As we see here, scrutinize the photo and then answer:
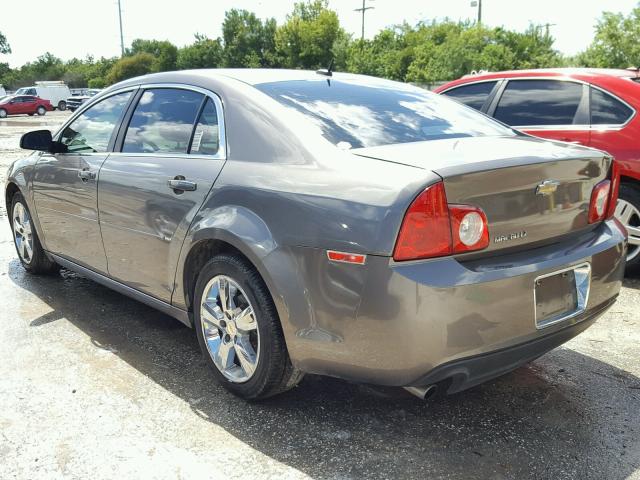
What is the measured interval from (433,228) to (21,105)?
49.3 m

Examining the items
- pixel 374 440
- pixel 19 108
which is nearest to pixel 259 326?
pixel 374 440

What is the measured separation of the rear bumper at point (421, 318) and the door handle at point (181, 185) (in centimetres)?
85

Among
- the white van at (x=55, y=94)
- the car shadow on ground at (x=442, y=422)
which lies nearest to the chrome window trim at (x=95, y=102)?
the car shadow on ground at (x=442, y=422)

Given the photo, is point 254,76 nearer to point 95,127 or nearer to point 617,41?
point 95,127

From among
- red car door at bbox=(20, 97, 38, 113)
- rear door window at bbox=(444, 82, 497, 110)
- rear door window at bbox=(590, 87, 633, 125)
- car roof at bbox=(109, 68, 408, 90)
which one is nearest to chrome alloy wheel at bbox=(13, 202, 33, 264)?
car roof at bbox=(109, 68, 408, 90)

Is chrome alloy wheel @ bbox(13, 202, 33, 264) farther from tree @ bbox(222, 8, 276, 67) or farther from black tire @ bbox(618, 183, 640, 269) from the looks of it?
tree @ bbox(222, 8, 276, 67)

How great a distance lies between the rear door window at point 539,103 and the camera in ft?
17.0

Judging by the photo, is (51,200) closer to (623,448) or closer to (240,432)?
(240,432)

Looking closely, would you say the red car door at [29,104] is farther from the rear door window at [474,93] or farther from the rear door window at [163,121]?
the rear door window at [163,121]

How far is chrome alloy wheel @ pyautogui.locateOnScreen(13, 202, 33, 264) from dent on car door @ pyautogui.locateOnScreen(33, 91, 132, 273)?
17.7 inches

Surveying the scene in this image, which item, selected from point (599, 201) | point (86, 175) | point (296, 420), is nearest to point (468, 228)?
point (599, 201)

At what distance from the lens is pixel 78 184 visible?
4023 millimetres

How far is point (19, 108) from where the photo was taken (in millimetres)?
45156

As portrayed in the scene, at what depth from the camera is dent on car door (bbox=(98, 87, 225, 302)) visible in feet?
10.2
